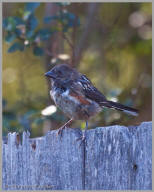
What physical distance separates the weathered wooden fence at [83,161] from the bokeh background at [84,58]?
182 centimetres

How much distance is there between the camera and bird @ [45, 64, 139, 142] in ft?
14.5

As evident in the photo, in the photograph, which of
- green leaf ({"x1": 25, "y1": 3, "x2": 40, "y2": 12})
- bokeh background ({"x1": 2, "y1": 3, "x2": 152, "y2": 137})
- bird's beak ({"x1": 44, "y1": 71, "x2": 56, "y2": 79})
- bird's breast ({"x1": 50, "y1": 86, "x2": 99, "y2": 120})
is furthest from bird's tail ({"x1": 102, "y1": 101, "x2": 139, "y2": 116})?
green leaf ({"x1": 25, "y1": 3, "x2": 40, "y2": 12})

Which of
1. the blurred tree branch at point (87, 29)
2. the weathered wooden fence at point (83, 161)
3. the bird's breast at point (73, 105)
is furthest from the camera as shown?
the blurred tree branch at point (87, 29)

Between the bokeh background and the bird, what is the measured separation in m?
0.70

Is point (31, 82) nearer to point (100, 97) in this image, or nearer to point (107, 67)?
point (107, 67)

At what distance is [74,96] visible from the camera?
4.44m

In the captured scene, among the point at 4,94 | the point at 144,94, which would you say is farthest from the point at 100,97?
the point at 4,94

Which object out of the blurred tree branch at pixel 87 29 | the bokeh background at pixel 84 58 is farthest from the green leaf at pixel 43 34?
the blurred tree branch at pixel 87 29

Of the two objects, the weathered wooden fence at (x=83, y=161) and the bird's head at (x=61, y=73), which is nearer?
the weathered wooden fence at (x=83, y=161)

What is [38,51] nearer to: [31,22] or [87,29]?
[31,22]

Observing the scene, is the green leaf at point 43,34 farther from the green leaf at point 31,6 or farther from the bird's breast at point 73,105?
the bird's breast at point 73,105

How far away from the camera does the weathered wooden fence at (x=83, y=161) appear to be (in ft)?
9.73

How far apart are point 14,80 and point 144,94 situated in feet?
6.98

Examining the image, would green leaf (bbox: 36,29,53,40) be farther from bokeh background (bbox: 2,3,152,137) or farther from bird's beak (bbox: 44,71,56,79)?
bird's beak (bbox: 44,71,56,79)
